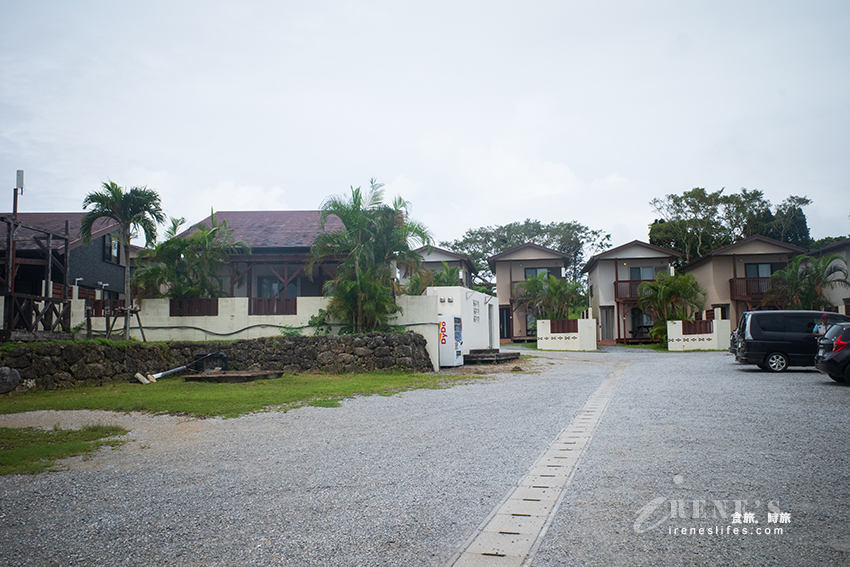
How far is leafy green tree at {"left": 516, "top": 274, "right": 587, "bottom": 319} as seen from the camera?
32281mm

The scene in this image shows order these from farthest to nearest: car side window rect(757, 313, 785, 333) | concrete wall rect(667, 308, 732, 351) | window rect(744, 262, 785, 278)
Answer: window rect(744, 262, 785, 278)
concrete wall rect(667, 308, 732, 351)
car side window rect(757, 313, 785, 333)

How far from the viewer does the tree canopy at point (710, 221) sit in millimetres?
45094

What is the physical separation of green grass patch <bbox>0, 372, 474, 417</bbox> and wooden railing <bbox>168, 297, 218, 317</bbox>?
360cm

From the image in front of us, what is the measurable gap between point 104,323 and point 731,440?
56.6 ft

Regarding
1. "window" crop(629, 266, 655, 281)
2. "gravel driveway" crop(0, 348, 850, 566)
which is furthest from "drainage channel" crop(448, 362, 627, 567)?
"window" crop(629, 266, 655, 281)

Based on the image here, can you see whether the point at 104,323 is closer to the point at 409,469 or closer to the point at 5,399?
the point at 5,399

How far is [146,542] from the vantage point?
3.85 meters

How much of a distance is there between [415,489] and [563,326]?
86.1 ft

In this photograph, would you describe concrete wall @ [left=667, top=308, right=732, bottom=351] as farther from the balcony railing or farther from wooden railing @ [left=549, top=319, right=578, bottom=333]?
the balcony railing

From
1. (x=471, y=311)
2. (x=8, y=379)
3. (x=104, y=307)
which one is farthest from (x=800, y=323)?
(x=104, y=307)

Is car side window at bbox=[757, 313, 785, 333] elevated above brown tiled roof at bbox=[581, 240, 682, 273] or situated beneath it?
situated beneath

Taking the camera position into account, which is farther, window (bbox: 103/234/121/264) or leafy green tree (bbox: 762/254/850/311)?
leafy green tree (bbox: 762/254/850/311)

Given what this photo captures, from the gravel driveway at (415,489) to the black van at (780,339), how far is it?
787 cm

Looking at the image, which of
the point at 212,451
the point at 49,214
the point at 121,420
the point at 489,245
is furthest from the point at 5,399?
the point at 489,245
